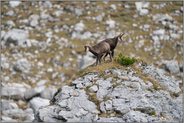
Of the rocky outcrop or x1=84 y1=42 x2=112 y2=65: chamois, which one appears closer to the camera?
the rocky outcrop

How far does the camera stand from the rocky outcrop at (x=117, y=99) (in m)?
20.4

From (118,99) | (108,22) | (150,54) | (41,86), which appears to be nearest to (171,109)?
(118,99)

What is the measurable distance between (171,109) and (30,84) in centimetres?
2025

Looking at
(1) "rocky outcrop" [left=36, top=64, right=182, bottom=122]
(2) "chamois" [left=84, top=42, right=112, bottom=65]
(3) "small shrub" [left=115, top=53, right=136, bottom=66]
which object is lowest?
(1) "rocky outcrop" [left=36, top=64, right=182, bottom=122]

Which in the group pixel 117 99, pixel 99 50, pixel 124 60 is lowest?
pixel 117 99

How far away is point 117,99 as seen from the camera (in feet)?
69.3

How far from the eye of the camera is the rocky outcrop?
20406 mm

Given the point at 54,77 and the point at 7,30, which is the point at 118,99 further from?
the point at 7,30

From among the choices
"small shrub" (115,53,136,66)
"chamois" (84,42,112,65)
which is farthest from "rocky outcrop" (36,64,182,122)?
"chamois" (84,42,112,65)

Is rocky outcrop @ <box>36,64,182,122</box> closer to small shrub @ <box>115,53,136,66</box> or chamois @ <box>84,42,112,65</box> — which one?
small shrub @ <box>115,53,136,66</box>

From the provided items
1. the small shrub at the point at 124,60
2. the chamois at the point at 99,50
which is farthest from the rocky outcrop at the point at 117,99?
the chamois at the point at 99,50

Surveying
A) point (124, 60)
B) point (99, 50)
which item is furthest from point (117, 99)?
point (99, 50)

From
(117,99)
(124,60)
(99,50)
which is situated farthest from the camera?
(99,50)

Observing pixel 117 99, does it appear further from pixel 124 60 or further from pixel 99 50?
pixel 99 50
